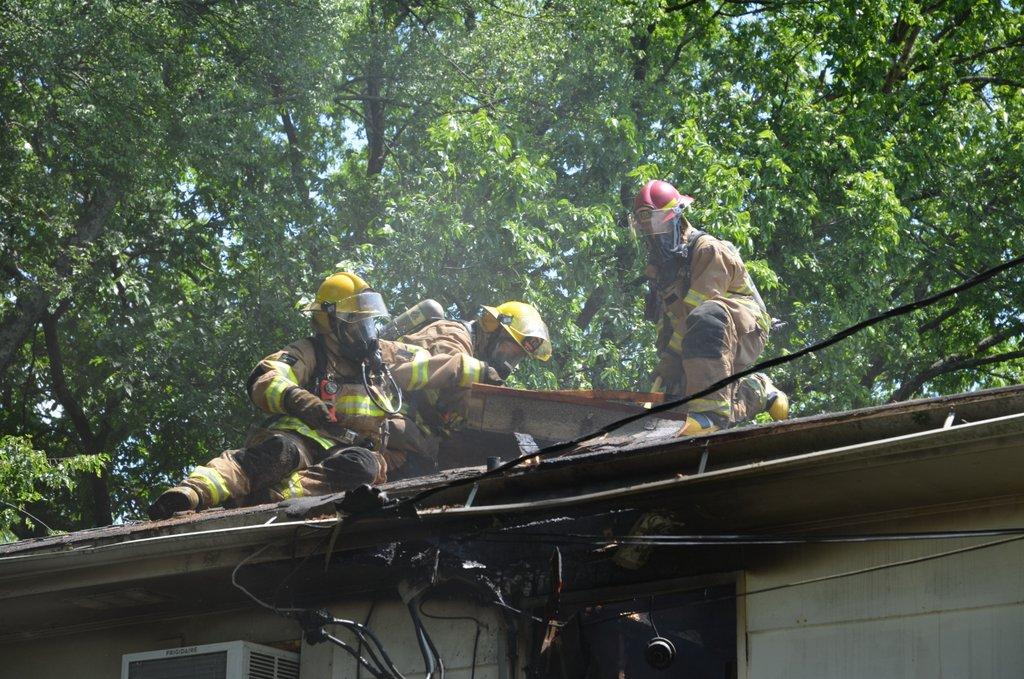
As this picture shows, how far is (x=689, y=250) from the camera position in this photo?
34.0 ft

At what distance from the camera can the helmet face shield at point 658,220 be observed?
10398mm

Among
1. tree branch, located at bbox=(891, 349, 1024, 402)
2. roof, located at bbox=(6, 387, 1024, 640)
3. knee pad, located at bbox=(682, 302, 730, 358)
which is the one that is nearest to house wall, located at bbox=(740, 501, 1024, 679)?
roof, located at bbox=(6, 387, 1024, 640)

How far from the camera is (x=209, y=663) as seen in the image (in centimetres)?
658

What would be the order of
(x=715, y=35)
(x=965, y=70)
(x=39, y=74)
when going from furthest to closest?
(x=965, y=70) → (x=715, y=35) → (x=39, y=74)

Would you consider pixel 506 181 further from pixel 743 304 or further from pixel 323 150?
pixel 743 304

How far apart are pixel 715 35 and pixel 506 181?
3.54 metres

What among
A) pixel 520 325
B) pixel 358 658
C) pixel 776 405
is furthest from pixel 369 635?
pixel 776 405

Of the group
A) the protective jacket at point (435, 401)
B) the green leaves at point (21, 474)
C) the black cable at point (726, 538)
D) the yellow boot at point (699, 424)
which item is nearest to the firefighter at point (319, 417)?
the protective jacket at point (435, 401)

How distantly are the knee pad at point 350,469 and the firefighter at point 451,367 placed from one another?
0.78 metres

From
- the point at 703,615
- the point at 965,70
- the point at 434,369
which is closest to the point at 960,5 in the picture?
the point at 965,70

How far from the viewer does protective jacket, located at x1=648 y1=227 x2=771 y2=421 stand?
977 cm

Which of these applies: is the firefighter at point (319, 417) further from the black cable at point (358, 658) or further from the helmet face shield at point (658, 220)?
the black cable at point (358, 658)

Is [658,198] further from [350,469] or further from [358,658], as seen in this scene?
[358,658]

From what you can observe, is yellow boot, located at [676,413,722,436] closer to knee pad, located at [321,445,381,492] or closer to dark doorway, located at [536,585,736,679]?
knee pad, located at [321,445,381,492]
